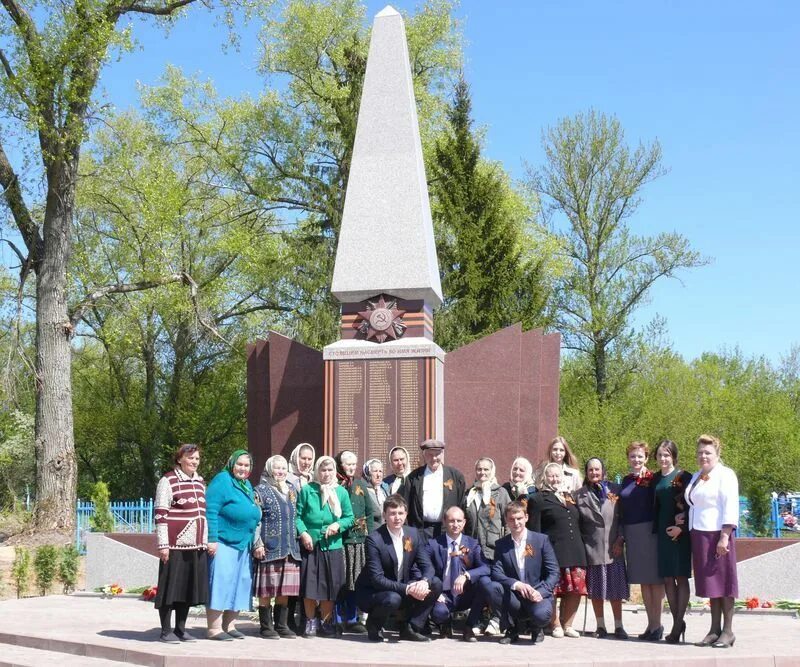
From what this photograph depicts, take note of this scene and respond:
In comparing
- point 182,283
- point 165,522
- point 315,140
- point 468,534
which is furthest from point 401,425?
point 315,140

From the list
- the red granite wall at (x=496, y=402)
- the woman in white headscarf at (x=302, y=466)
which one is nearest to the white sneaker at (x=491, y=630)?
the woman in white headscarf at (x=302, y=466)

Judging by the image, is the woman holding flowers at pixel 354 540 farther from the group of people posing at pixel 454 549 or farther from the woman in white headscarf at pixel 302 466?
the woman in white headscarf at pixel 302 466

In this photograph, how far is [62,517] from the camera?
54.1 feet

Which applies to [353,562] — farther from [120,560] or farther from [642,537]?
[120,560]

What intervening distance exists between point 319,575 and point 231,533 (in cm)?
79

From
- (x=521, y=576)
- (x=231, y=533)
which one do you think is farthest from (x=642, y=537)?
(x=231, y=533)

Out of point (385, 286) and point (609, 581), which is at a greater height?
point (385, 286)

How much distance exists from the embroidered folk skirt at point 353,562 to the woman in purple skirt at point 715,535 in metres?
2.64

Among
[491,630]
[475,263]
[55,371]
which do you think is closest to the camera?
[491,630]

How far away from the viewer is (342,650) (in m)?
6.65

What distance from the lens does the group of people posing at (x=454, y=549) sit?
275 inches

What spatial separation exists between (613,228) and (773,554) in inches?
720

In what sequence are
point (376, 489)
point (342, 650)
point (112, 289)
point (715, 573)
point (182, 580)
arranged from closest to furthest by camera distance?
point (342, 650)
point (715, 573)
point (182, 580)
point (376, 489)
point (112, 289)

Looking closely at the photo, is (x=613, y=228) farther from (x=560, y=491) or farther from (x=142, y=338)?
(x=560, y=491)
